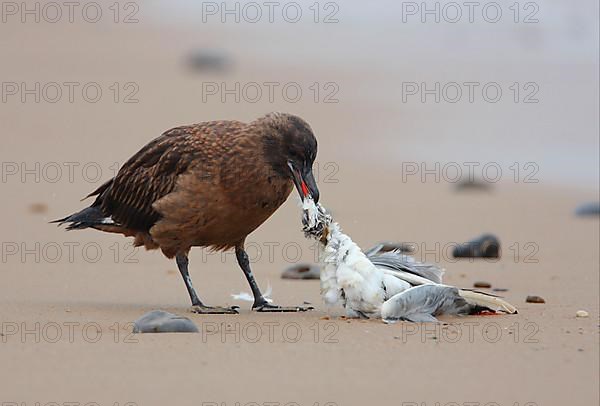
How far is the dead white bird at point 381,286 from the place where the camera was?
7227mm

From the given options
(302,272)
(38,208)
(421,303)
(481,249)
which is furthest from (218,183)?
(38,208)

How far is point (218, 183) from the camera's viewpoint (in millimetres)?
7902

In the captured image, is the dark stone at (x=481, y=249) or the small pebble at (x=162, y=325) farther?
the dark stone at (x=481, y=249)

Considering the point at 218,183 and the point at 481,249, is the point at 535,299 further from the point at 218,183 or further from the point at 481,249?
the point at 218,183

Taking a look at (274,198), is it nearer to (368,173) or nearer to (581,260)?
(581,260)

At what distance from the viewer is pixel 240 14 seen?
28.9m

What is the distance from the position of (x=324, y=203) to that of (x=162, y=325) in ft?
22.9

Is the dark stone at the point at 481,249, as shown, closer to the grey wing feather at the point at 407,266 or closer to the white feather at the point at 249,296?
the white feather at the point at 249,296

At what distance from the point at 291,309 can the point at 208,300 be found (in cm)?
92

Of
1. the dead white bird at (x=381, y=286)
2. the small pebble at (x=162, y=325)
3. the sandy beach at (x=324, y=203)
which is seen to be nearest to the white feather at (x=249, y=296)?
the sandy beach at (x=324, y=203)

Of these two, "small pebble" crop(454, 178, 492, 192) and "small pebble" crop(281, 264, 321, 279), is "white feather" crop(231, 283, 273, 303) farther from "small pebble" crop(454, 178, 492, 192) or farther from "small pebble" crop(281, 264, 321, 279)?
"small pebble" crop(454, 178, 492, 192)

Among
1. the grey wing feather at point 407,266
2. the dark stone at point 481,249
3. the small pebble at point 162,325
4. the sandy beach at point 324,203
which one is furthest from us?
the dark stone at point 481,249

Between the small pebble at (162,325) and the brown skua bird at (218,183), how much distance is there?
108 centimetres

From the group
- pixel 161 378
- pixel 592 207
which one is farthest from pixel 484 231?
pixel 161 378
